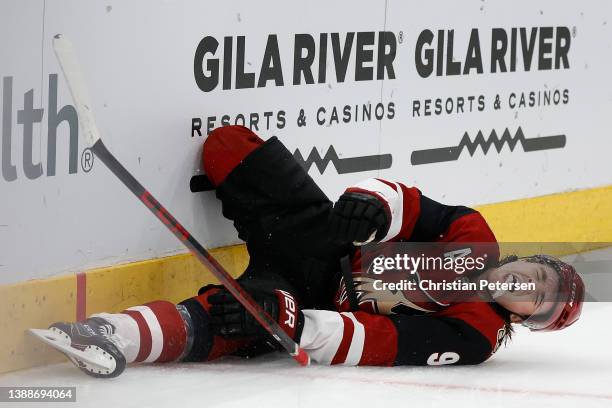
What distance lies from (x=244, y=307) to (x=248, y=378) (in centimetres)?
18

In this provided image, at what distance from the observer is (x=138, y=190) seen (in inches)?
127

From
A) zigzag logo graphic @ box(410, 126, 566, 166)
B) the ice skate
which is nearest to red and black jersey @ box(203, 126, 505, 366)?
the ice skate

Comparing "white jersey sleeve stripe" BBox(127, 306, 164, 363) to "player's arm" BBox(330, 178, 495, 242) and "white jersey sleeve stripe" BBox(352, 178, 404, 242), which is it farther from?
Answer: "white jersey sleeve stripe" BBox(352, 178, 404, 242)

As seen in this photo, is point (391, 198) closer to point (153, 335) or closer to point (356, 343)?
point (356, 343)

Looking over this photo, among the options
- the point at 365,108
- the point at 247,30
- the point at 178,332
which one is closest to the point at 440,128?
the point at 365,108

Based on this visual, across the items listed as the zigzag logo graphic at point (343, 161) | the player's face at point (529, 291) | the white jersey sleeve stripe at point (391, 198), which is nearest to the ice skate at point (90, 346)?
the white jersey sleeve stripe at point (391, 198)

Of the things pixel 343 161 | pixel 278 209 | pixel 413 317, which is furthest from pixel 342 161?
pixel 413 317

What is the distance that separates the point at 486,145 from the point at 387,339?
5.87ft

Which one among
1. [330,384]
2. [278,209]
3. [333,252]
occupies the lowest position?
[330,384]

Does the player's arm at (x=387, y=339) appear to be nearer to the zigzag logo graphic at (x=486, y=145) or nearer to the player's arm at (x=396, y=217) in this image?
the player's arm at (x=396, y=217)

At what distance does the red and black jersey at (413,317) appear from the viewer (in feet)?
11.3

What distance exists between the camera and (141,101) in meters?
3.69

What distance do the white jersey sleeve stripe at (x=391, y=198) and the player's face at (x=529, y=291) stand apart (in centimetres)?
29

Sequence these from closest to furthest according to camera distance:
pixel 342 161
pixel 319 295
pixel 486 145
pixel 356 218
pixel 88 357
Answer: pixel 88 357
pixel 356 218
pixel 319 295
pixel 342 161
pixel 486 145
